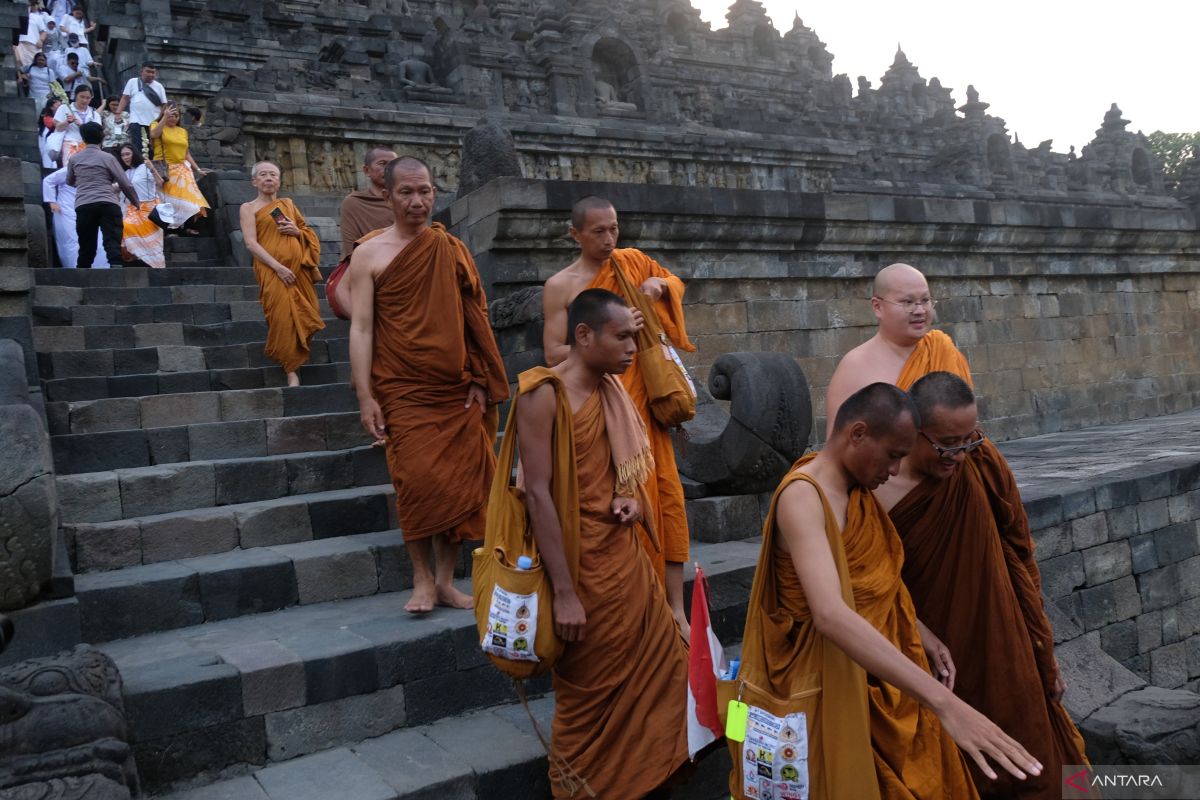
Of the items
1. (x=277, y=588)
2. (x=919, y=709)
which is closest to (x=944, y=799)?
(x=919, y=709)

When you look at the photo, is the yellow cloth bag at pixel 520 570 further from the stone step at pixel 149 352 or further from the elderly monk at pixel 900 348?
the stone step at pixel 149 352

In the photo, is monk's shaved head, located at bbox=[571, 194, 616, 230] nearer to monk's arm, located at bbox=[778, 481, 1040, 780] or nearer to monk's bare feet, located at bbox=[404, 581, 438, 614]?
monk's bare feet, located at bbox=[404, 581, 438, 614]

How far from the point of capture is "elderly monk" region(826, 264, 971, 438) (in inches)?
138

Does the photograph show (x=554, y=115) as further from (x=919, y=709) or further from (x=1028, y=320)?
(x=919, y=709)

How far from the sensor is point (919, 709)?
254 centimetres

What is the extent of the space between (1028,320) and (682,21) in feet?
72.2

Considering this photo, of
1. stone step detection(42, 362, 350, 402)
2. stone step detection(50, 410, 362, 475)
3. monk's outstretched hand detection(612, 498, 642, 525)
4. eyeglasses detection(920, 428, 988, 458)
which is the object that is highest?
stone step detection(42, 362, 350, 402)

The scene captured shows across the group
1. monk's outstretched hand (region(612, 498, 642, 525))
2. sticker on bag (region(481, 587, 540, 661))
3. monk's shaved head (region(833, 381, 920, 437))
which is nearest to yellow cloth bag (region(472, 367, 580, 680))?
sticker on bag (region(481, 587, 540, 661))

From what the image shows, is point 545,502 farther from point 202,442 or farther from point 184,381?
point 184,381

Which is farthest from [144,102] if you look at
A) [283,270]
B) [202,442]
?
[202,442]

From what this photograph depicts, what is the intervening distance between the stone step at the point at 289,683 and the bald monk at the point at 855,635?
1.15 meters

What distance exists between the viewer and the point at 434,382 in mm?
4078

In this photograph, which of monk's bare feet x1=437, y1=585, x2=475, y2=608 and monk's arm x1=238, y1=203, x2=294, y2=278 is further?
monk's arm x1=238, y1=203, x2=294, y2=278

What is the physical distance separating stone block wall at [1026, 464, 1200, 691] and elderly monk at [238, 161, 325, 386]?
4552 mm
